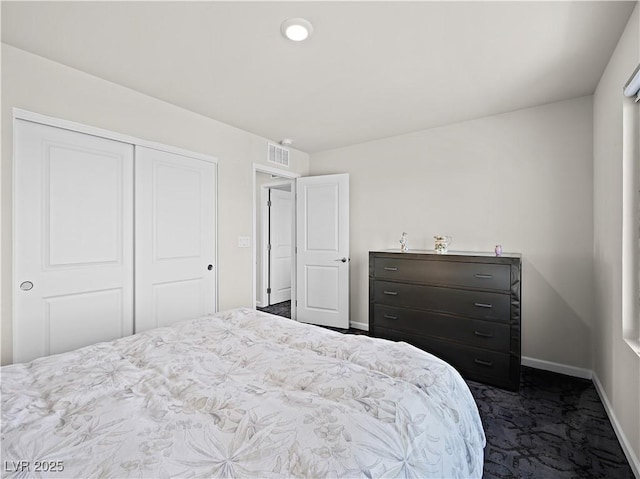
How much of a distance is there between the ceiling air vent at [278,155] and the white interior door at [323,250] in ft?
1.24

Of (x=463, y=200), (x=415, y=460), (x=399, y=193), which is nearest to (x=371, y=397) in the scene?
(x=415, y=460)

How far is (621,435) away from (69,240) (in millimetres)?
3902

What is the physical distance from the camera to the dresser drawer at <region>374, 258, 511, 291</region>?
264 centimetres

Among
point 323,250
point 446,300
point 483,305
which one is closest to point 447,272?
point 446,300

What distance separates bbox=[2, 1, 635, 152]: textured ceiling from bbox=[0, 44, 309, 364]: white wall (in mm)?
116

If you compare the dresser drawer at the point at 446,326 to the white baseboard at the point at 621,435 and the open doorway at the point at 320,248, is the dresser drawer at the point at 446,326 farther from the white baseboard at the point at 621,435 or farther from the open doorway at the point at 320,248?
the open doorway at the point at 320,248

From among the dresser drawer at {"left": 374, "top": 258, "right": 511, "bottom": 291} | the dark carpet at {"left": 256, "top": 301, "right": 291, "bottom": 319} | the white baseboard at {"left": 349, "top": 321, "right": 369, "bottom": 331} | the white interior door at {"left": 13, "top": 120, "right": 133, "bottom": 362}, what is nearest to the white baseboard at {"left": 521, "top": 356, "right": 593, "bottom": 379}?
the dresser drawer at {"left": 374, "top": 258, "right": 511, "bottom": 291}

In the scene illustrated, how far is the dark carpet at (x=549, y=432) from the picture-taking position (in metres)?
1.73

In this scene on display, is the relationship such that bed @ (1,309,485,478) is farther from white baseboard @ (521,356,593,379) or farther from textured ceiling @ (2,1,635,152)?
white baseboard @ (521,356,593,379)

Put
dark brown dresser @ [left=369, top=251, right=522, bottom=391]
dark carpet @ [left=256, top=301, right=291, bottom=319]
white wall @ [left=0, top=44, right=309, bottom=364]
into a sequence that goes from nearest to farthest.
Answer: white wall @ [left=0, top=44, right=309, bottom=364] → dark brown dresser @ [left=369, top=251, right=522, bottom=391] → dark carpet @ [left=256, top=301, right=291, bottom=319]

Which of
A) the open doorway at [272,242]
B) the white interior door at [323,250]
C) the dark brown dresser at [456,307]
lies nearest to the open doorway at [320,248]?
the white interior door at [323,250]

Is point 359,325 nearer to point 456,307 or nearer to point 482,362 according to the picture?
point 456,307

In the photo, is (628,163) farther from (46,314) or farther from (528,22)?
(46,314)

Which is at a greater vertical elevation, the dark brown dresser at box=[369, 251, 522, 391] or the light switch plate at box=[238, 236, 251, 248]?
the light switch plate at box=[238, 236, 251, 248]
